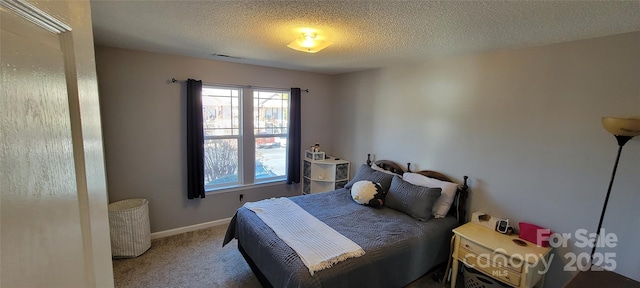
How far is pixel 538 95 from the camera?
233cm

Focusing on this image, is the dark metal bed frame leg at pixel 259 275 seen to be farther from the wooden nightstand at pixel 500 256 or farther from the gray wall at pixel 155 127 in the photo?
the wooden nightstand at pixel 500 256

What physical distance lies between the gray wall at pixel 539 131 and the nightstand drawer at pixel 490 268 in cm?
54

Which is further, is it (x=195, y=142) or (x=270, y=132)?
(x=270, y=132)

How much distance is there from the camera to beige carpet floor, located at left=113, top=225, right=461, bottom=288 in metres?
2.56

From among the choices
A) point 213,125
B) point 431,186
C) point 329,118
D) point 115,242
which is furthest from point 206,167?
point 431,186

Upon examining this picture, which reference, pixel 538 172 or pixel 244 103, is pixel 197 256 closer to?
pixel 244 103

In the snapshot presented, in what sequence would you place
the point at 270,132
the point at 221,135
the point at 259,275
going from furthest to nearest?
the point at 270,132
the point at 221,135
the point at 259,275

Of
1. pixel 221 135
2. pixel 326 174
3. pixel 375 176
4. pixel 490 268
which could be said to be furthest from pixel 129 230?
pixel 490 268

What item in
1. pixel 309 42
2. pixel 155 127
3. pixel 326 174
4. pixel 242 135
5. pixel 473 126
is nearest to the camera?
pixel 309 42

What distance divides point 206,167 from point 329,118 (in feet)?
6.88

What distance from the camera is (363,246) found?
7.20 feet

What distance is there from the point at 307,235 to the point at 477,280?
1522 millimetres

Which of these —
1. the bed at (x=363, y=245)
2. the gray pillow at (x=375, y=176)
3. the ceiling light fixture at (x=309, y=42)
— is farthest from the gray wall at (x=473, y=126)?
the ceiling light fixture at (x=309, y=42)

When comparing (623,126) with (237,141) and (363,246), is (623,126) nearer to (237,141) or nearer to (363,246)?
(363,246)
